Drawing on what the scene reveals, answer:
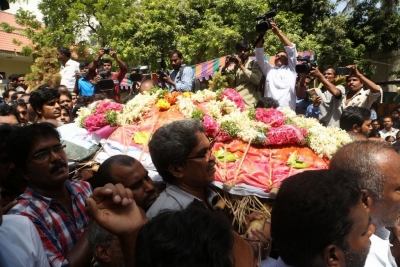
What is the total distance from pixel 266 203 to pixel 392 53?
1974 cm

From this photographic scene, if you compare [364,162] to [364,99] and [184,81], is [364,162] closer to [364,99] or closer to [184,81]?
[364,99]

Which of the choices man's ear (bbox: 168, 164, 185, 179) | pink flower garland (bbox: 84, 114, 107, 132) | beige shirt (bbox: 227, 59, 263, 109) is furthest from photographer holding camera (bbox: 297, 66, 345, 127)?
man's ear (bbox: 168, 164, 185, 179)

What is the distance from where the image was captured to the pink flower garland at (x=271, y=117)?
373 centimetres

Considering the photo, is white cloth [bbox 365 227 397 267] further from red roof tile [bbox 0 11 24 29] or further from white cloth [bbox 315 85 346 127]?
red roof tile [bbox 0 11 24 29]

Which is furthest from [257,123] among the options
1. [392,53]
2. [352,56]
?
[392,53]

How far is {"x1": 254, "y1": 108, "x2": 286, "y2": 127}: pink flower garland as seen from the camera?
3.73 metres

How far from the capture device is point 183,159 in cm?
256

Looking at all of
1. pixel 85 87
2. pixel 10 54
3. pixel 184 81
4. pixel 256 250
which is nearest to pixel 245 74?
pixel 184 81

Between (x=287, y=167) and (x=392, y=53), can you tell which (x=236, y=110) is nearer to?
(x=287, y=167)

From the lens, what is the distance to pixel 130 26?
1454 centimetres

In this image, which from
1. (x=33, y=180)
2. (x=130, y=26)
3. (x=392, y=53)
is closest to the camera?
(x=33, y=180)

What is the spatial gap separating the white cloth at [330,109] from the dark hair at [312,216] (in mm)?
3731

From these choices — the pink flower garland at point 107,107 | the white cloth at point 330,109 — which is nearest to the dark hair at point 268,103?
the white cloth at point 330,109

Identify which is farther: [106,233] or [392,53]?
[392,53]
